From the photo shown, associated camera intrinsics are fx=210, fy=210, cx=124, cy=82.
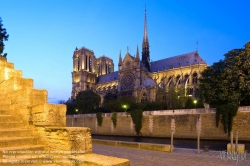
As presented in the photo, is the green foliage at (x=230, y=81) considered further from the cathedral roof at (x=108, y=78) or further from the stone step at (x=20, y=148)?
the cathedral roof at (x=108, y=78)

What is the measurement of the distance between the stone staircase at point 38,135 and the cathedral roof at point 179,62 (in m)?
65.6

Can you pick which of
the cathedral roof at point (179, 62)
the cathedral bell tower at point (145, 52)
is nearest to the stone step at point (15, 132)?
the cathedral roof at point (179, 62)

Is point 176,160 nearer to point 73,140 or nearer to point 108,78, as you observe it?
→ point 73,140

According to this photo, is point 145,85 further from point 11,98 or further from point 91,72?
point 11,98

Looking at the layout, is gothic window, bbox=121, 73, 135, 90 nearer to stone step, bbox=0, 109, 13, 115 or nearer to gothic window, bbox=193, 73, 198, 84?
gothic window, bbox=193, 73, 198, 84

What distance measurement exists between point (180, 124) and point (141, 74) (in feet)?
137

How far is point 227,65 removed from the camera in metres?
27.7

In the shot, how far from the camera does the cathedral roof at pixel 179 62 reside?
67.9m

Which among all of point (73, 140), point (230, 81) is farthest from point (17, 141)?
point (230, 81)

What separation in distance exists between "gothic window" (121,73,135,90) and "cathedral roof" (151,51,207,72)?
10203 mm

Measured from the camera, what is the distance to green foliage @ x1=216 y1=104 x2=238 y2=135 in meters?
24.7

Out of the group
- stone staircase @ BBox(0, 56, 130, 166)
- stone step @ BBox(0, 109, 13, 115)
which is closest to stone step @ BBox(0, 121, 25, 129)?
stone staircase @ BBox(0, 56, 130, 166)

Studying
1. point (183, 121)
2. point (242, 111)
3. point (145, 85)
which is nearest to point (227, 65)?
point (242, 111)

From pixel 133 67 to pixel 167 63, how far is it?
12995mm
